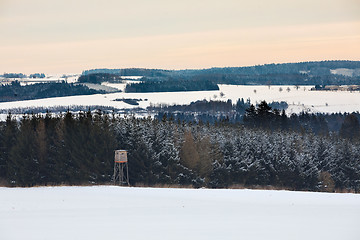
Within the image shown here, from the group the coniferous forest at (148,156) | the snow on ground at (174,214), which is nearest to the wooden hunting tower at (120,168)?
the coniferous forest at (148,156)

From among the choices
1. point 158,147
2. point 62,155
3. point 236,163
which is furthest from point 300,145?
point 62,155

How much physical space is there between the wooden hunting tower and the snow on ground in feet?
57.0

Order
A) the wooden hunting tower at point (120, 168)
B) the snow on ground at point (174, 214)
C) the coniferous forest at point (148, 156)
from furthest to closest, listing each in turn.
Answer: the coniferous forest at point (148, 156), the wooden hunting tower at point (120, 168), the snow on ground at point (174, 214)

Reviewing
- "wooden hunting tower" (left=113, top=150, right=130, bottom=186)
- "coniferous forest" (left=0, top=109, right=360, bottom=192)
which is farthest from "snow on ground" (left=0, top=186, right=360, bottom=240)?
"coniferous forest" (left=0, top=109, right=360, bottom=192)

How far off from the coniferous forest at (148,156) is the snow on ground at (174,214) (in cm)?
2493

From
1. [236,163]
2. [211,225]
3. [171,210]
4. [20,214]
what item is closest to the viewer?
[211,225]

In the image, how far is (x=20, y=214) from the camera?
102 feet

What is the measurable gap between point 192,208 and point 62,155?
3922 cm

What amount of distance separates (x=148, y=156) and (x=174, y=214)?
127ft

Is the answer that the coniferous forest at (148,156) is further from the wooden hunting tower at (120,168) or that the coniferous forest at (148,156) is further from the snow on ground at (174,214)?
the snow on ground at (174,214)

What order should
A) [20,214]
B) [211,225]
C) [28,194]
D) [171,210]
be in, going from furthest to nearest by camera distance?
[28,194], [171,210], [20,214], [211,225]

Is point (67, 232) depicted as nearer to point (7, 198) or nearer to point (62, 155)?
point (7, 198)

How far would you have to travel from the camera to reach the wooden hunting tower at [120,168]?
204 feet

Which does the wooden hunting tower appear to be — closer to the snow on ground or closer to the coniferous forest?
the coniferous forest
